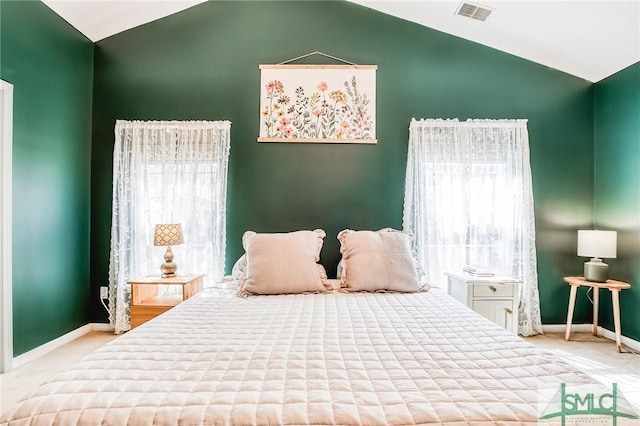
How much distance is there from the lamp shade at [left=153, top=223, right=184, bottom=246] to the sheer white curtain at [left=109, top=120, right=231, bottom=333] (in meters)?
0.25

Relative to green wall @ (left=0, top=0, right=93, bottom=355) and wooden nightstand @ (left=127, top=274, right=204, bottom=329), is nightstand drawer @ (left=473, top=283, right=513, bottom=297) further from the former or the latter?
green wall @ (left=0, top=0, right=93, bottom=355)

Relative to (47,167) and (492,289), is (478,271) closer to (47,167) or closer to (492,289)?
(492,289)

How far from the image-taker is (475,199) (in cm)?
339

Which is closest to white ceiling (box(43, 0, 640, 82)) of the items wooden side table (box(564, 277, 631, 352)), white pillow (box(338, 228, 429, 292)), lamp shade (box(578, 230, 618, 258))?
lamp shade (box(578, 230, 618, 258))

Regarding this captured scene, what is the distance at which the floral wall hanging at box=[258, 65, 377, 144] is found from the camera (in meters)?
3.38

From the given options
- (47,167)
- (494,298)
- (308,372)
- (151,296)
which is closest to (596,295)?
(494,298)

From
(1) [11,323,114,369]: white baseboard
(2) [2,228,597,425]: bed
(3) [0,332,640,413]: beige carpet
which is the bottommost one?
(3) [0,332,640,413]: beige carpet

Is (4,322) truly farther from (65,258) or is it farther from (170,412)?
(170,412)

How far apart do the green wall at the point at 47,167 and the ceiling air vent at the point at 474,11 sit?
3363 millimetres

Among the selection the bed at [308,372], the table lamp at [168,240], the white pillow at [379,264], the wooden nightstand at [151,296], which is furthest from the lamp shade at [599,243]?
the table lamp at [168,240]

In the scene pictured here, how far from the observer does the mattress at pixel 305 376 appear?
3.17 ft

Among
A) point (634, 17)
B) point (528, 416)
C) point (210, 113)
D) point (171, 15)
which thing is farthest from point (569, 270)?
point (171, 15)

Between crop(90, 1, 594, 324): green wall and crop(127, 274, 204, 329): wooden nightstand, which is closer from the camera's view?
crop(127, 274, 204, 329): wooden nightstand

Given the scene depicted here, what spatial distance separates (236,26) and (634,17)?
3184 millimetres
